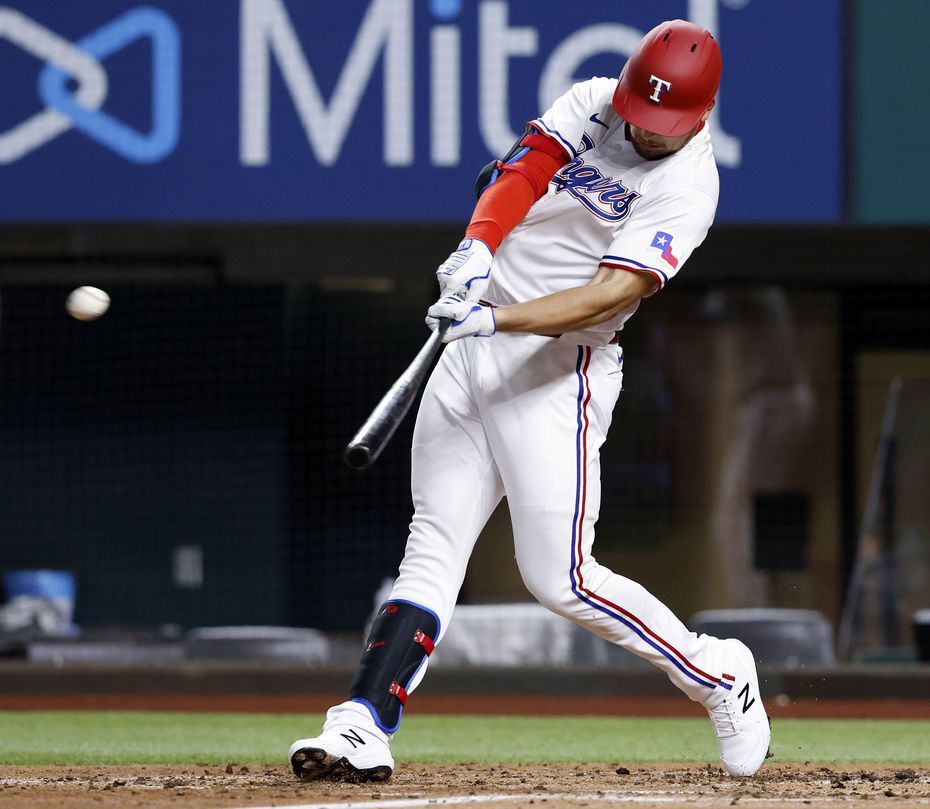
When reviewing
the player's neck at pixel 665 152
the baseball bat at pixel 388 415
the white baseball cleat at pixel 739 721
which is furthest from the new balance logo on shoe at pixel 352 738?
the player's neck at pixel 665 152

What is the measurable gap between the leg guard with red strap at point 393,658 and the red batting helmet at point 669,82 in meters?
1.23

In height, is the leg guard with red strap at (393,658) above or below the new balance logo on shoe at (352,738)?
above

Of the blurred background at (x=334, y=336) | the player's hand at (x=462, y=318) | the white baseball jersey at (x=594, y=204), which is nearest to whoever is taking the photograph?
the player's hand at (x=462, y=318)

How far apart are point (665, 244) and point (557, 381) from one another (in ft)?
1.32

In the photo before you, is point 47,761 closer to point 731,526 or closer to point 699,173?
point 699,173

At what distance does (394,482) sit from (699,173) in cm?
728

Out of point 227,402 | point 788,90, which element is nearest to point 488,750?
point 788,90

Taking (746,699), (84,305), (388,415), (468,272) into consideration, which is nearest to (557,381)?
(468,272)

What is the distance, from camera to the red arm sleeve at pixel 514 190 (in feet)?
11.6

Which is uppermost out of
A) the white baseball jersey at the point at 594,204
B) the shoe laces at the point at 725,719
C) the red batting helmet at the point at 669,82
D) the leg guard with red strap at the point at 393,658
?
the red batting helmet at the point at 669,82

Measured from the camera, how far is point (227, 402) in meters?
10.7

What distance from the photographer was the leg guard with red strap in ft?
11.2

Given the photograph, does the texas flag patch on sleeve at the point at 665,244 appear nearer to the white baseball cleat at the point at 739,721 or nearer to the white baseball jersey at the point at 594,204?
the white baseball jersey at the point at 594,204

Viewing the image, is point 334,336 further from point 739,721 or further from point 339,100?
point 739,721
